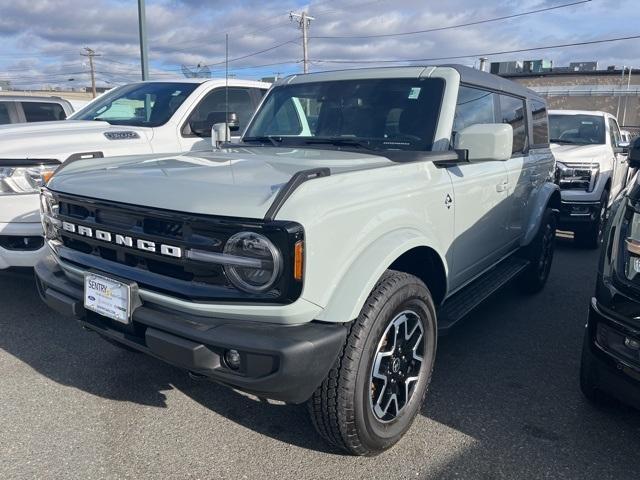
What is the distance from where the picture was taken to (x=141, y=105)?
5.69m

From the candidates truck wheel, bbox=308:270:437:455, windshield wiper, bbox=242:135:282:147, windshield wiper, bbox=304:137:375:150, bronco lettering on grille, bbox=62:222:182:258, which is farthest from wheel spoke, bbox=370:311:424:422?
windshield wiper, bbox=242:135:282:147

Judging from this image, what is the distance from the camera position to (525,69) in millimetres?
47438

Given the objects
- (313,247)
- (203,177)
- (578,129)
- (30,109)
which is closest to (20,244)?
(203,177)

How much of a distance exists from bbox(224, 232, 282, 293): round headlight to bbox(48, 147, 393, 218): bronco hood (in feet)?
0.34

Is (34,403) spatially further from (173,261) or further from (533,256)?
(533,256)

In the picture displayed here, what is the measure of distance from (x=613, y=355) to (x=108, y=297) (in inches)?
94.4

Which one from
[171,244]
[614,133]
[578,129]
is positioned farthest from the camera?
[614,133]

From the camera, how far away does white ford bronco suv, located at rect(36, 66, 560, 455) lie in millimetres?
2143

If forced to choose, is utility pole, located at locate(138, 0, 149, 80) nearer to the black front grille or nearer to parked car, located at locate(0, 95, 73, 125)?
parked car, located at locate(0, 95, 73, 125)

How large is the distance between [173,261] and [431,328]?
145cm

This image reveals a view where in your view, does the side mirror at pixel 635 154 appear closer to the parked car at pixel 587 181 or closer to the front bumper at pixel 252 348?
the front bumper at pixel 252 348

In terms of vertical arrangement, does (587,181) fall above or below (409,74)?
below

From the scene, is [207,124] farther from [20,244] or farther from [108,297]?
[108,297]

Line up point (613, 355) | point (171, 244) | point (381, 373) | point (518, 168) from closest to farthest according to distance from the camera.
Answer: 1. point (171, 244)
2. point (613, 355)
3. point (381, 373)
4. point (518, 168)
